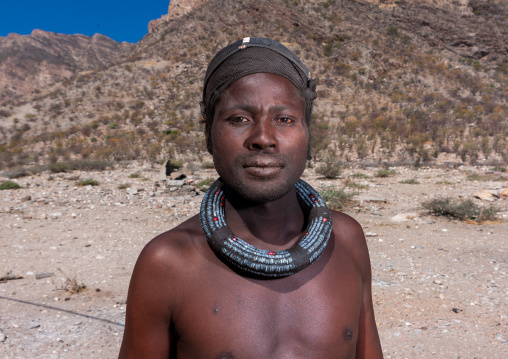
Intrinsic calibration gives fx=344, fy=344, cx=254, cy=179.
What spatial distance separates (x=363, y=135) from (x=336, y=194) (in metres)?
11.2

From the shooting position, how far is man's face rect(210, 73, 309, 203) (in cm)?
108

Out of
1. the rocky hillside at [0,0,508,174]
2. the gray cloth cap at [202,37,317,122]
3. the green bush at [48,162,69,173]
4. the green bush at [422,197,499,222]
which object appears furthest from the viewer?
the rocky hillside at [0,0,508,174]

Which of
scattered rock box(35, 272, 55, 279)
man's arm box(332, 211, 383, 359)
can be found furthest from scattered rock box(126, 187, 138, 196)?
man's arm box(332, 211, 383, 359)

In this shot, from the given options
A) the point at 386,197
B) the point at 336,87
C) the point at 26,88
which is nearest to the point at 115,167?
the point at 386,197

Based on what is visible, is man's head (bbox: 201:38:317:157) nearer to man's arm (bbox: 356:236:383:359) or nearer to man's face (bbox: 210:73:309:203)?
man's face (bbox: 210:73:309:203)

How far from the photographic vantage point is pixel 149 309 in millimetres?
1036

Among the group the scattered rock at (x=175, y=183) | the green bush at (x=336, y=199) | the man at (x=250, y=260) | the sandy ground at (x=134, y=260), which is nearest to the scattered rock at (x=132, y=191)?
the sandy ground at (x=134, y=260)

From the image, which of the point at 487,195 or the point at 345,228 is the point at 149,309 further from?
the point at 487,195

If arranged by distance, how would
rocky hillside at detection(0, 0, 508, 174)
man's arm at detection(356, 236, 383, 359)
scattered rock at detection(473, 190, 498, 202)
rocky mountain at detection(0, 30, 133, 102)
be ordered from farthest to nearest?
1. rocky mountain at detection(0, 30, 133, 102)
2. rocky hillside at detection(0, 0, 508, 174)
3. scattered rock at detection(473, 190, 498, 202)
4. man's arm at detection(356, 236, 383, 359)

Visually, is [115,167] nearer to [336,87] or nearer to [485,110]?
[336,87]

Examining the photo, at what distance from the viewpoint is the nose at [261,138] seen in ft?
3.51

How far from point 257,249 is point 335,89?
27.2 meters

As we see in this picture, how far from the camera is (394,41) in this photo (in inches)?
1243

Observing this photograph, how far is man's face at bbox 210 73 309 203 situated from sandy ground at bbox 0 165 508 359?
2.45m
